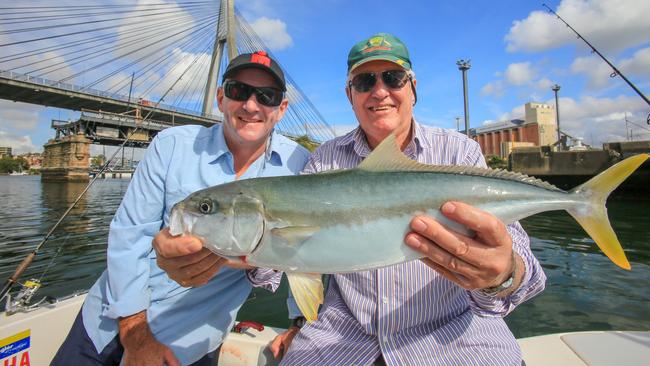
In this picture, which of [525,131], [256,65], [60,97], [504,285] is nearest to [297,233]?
[504,285]

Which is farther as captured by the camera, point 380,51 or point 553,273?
point 553,273

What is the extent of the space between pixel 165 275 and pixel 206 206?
4.94 ft

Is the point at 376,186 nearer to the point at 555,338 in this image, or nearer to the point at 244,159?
the point at 244,159

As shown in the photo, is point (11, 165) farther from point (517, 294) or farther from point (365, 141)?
point (517, 294)

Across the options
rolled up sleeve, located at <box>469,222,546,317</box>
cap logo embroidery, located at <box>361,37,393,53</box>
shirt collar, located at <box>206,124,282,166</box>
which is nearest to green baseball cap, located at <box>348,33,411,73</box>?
cap logo embroidery, located at <box>361,37,393,53</box>

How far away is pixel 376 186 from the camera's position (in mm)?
2545

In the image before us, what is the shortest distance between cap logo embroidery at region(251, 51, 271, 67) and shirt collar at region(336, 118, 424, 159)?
1.22 meters

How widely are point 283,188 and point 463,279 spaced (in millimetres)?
1465

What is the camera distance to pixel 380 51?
353 cm

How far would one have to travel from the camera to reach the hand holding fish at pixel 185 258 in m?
2.41

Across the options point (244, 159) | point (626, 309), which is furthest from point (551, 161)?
point (244, 159)

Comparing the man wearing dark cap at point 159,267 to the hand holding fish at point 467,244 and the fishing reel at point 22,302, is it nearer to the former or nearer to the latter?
the fishing reel at point 22,302

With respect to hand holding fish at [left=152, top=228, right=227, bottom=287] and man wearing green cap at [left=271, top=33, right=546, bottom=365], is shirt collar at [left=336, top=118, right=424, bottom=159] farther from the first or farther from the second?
hand holding fish at [left=152, top=228, right=227, bottom=287]

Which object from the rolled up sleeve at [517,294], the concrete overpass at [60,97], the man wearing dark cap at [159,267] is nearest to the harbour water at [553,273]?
the man wearing dark cap at [159,267]
